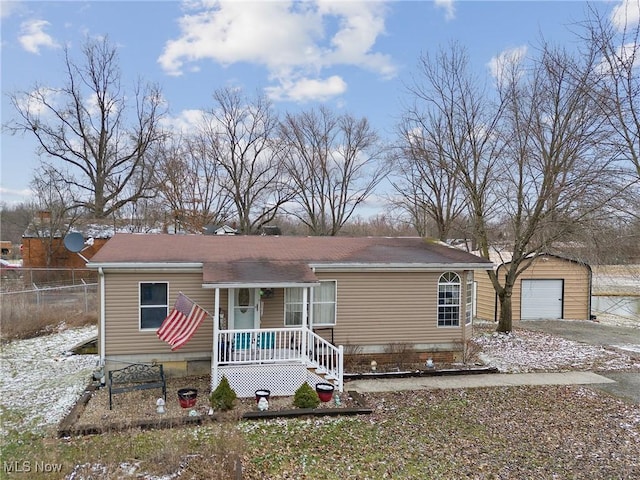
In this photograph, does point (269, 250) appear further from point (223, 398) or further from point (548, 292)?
point (548, 292)

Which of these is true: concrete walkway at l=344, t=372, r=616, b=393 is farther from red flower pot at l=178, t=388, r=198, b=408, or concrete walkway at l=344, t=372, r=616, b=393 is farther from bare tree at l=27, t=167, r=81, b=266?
bare tree at l=27, t=167, r=81, b=266

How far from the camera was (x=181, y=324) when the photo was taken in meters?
9.07

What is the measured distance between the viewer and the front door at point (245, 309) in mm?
11031

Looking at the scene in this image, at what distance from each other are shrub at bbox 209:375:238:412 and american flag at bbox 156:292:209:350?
1.23 m

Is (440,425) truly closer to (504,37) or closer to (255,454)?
(255,454)

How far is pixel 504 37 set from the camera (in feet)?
47.5

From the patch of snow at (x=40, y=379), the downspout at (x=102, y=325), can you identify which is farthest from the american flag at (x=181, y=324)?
the patch of snow at (x=40, y=379)

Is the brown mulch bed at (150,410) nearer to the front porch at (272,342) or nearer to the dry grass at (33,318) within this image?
the front porch at (272,342)

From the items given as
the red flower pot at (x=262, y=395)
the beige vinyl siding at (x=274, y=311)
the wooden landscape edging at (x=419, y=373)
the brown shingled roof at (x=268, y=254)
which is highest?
the brown shingled roof at (x=268, y=254)

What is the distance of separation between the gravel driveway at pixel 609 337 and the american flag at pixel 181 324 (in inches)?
394

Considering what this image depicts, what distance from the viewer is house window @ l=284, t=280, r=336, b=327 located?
1165 centimetres

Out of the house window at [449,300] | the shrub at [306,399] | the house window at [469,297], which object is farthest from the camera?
the house window at [469,297]

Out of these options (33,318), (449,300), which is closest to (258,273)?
(449,300)

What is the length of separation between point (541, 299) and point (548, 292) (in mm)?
504
